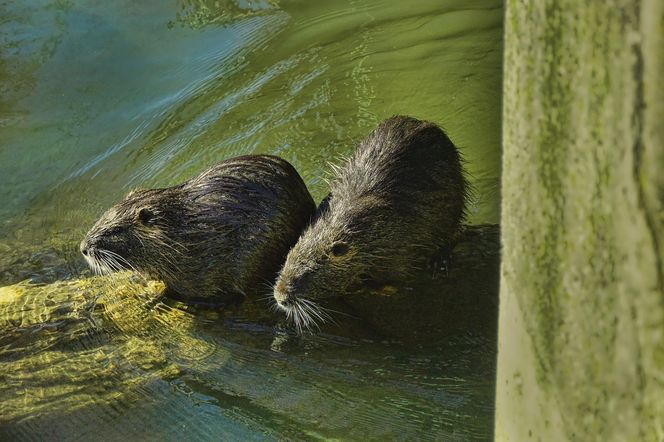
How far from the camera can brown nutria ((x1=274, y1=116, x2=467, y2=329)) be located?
153 inches

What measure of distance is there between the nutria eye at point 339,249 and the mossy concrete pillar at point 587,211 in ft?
7.85

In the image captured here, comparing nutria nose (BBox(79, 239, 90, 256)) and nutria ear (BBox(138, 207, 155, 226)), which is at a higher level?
nutria ear (BBox(138, 207, 155, 226))

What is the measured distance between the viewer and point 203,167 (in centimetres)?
517

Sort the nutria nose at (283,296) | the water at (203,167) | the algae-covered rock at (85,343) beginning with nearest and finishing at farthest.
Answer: the water at (203,167) → the algae-covered rock at (85,343) → the nutria nose at (283,296)

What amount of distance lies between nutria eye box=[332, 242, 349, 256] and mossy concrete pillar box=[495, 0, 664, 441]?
2393 mm

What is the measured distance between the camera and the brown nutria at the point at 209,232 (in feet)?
13.4

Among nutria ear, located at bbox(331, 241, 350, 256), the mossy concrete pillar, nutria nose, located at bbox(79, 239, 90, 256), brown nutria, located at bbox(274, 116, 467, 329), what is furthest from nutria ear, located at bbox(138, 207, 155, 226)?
the mossy concrete pillar

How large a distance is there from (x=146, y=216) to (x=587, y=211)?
3208 mm

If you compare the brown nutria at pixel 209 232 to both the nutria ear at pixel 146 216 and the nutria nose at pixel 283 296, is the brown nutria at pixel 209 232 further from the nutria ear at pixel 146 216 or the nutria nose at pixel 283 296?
the nutria nose at pixel 283 296

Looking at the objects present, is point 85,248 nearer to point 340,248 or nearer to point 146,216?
point 146,216

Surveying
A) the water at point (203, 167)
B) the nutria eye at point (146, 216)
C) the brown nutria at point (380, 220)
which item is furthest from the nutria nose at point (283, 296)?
the nutria eye at point (146, 216)

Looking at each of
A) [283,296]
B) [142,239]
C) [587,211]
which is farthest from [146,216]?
[587,211]

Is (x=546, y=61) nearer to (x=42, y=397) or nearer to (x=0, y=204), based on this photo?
(x=42, y=397)

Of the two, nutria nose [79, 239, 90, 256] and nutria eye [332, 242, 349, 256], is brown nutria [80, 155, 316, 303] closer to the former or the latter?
nutria nose [79, 239, 90, 256]
